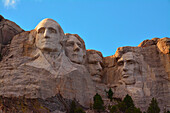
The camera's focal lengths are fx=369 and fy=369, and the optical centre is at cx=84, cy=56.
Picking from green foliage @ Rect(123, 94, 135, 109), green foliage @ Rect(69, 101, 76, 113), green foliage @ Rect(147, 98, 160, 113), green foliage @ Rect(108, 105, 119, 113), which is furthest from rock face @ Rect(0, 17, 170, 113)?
green foliage @ Rect(108, 105, 119, 113)

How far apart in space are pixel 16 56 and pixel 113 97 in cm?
666

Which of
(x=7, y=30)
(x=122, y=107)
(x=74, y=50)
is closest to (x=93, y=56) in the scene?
(x=74, y=50)

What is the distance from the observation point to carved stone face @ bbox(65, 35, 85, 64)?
23.2 metres

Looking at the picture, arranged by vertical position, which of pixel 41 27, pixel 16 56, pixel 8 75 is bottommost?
pixel 8 75

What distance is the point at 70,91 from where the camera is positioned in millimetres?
21078

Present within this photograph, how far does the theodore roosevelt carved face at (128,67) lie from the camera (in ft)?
79.1

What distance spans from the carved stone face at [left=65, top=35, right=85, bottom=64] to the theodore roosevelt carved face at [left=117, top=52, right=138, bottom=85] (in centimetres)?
292

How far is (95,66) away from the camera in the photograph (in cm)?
2480

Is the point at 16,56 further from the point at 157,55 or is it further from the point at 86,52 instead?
the point at 157,55

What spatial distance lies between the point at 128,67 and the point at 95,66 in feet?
7.23

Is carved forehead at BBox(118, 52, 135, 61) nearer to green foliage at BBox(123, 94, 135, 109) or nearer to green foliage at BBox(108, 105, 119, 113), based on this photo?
green foliage at BBox(123, 94, 135, 109)

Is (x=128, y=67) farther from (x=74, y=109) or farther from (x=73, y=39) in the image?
(x=74, y=109)

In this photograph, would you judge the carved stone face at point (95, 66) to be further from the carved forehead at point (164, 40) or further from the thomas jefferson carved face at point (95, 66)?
the carved forehead at point (164, 40)

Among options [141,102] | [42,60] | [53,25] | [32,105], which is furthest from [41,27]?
[141,102]
